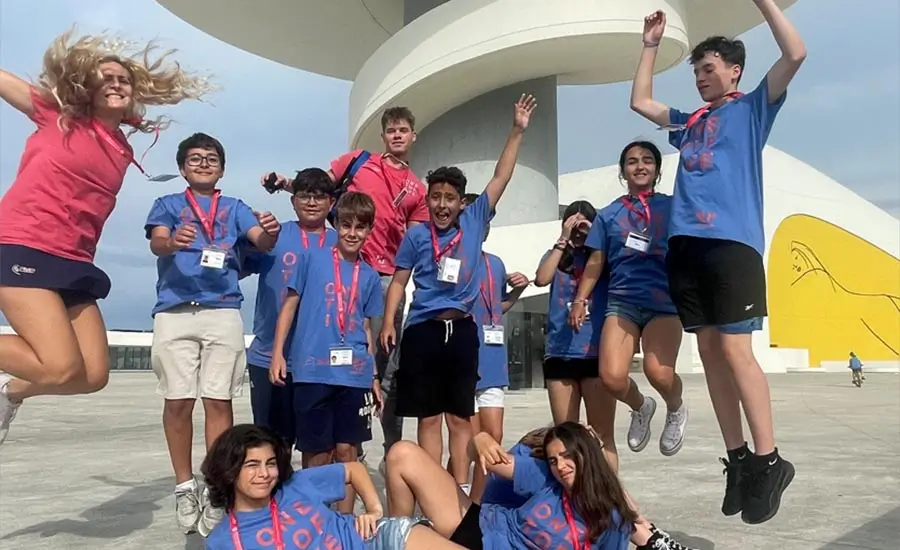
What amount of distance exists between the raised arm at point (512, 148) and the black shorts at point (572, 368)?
816mm

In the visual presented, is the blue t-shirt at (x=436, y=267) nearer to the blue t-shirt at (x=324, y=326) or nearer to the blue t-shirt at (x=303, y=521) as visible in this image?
the blue t-shirt at (x=324, y=326)

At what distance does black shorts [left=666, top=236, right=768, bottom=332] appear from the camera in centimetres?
253

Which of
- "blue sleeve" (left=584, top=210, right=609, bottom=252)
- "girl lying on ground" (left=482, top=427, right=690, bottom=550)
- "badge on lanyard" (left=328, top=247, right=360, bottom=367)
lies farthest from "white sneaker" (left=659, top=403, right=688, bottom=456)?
"badge on lanyard" (left=328, top=247, right=360, bottom=367)

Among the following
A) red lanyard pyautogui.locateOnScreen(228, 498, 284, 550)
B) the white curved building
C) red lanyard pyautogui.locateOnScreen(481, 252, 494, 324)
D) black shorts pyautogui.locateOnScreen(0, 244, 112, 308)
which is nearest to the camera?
red lanyard pyautogui.locateOnScreen(228, 498, 284, 550)

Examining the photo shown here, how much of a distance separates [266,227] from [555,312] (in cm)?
143

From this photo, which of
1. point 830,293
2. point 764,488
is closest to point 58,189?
point 764,488

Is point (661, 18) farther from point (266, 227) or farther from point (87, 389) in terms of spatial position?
point (87, 389)

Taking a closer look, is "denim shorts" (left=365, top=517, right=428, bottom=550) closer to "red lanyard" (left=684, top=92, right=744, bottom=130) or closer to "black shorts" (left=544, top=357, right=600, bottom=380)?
"black shorts" (left=544, top=357, right=600, bottom=380)

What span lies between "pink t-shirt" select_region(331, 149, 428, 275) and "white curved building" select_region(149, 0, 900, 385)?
12.4m

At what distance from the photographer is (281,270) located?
3.53m

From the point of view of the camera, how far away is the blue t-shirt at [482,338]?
147 inches

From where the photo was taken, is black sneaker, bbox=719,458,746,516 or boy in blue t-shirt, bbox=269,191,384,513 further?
boy in blue t-shirt, bbox=269,191,384,513

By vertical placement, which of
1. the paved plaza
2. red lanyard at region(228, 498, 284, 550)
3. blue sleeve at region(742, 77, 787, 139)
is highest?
blue sleeve at region(742, 77, 787, 139)

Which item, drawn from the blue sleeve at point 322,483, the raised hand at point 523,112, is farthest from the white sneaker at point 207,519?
the raised hand at point 523,112
